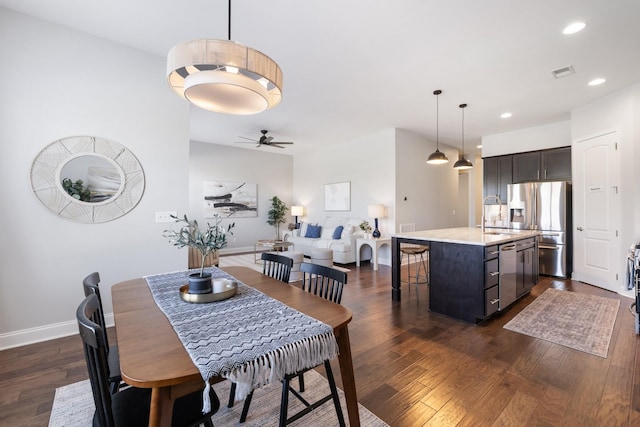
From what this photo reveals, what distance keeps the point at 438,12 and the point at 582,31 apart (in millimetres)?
1537

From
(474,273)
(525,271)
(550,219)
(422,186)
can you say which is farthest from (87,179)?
(550,219)

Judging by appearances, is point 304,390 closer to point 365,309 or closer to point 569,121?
point 365,309

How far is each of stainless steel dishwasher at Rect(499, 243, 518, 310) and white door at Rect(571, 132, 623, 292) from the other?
203 centimetres

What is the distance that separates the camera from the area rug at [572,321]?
2.59 meters

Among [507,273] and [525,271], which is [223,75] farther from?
[525,271]

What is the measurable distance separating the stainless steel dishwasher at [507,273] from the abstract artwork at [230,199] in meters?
6.48

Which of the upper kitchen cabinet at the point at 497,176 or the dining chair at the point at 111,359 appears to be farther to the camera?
the upper kitchen cabinet at the point at 497,176

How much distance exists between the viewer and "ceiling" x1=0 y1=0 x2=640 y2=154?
240 cm

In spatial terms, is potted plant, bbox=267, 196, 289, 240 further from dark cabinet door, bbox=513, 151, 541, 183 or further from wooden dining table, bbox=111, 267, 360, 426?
wooden dining table, bbox=111, 267, 360, 426

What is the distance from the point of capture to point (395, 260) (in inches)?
148

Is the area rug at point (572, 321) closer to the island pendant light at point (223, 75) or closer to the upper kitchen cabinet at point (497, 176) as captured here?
the upper kitchen cabinet at point (497, 176)

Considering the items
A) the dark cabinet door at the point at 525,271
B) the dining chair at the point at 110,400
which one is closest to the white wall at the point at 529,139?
the dark cabinet door at the point at 525,271

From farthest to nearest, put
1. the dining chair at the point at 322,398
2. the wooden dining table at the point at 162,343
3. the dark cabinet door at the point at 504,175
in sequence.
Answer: the dark cabinet door at the point at 504,175
the dining chair at the point at 322,398
the wooden dining table at the point at 162,343

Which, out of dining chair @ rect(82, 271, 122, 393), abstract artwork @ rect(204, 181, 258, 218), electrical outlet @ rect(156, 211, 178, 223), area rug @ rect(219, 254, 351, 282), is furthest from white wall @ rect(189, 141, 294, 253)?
dining chair @ rect(82, 271, 122, 393)
